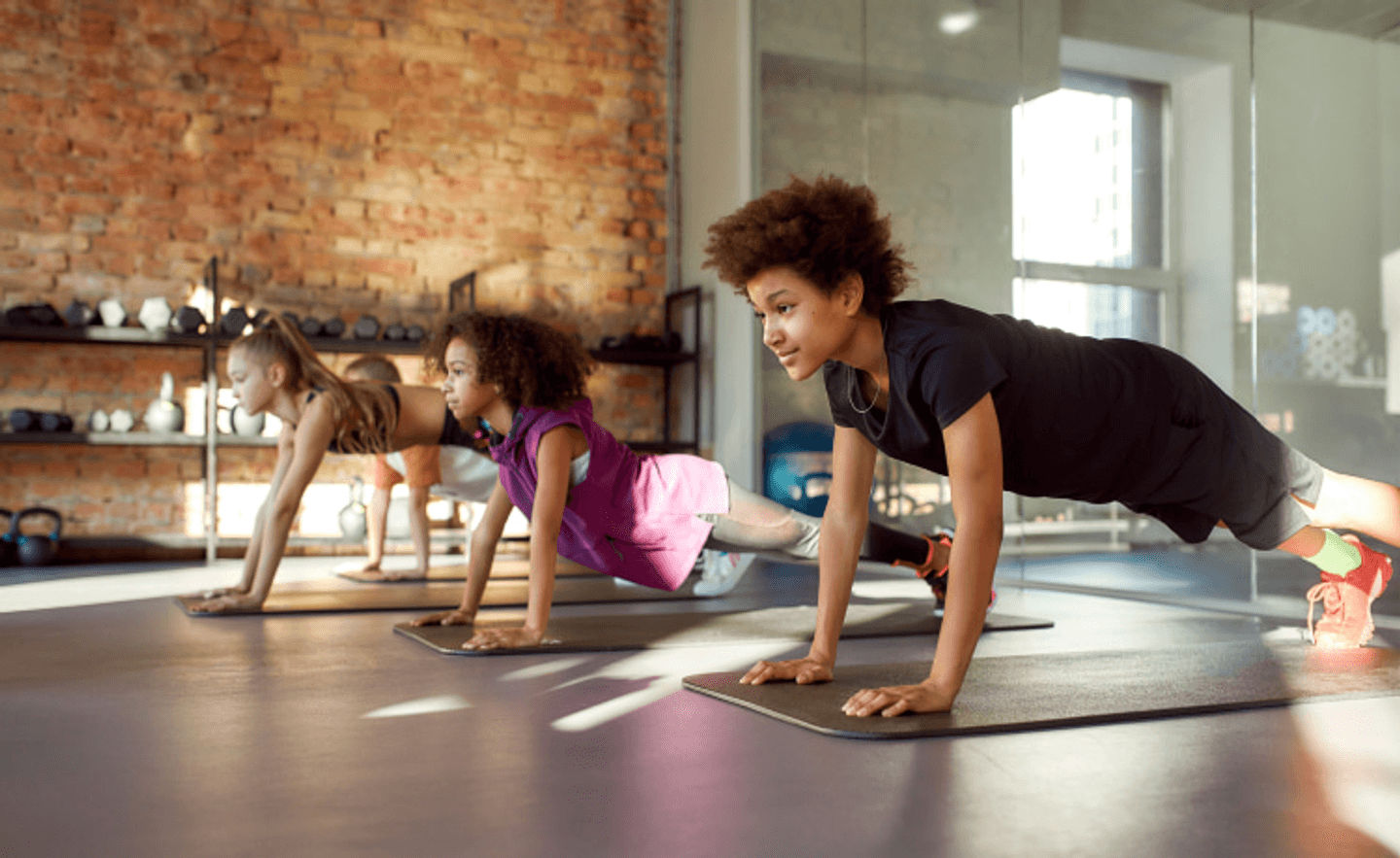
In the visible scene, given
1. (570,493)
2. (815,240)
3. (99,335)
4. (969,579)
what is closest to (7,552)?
(99,335)

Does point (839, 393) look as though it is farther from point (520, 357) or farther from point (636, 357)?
point (636, 357)

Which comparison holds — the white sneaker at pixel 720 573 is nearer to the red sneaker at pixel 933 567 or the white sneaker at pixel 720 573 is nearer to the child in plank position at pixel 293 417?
the red sneaker at pixel 933 567

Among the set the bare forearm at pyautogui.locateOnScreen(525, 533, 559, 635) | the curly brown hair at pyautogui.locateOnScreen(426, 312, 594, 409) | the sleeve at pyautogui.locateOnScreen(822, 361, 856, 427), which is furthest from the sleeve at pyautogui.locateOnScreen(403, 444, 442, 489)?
the sleeve at pyautogui.locateOnScreen(822, 361, 856, 427)

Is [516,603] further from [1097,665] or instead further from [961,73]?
[961,73]

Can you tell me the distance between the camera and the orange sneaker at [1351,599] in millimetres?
2521

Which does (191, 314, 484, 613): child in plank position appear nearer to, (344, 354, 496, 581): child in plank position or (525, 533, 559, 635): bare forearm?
(344, 354, 496, 581): child in plank position

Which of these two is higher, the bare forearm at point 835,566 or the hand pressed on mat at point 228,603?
the bare forearm at point 835,566

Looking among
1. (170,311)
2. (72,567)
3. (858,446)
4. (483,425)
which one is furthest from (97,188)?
(858,446)

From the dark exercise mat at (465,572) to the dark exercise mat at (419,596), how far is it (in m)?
0.13

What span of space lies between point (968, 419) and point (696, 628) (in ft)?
4.79

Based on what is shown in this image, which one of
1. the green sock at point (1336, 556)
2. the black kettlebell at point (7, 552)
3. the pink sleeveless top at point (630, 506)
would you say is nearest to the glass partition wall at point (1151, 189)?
the green sock at point (1336, 556)

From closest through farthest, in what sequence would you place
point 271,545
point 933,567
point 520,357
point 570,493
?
1. point 520,357
2. point 570,493
3. point 933,567
4. point 271,545

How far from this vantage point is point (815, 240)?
177cm

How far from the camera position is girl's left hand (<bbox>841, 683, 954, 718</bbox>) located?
5.80ft
